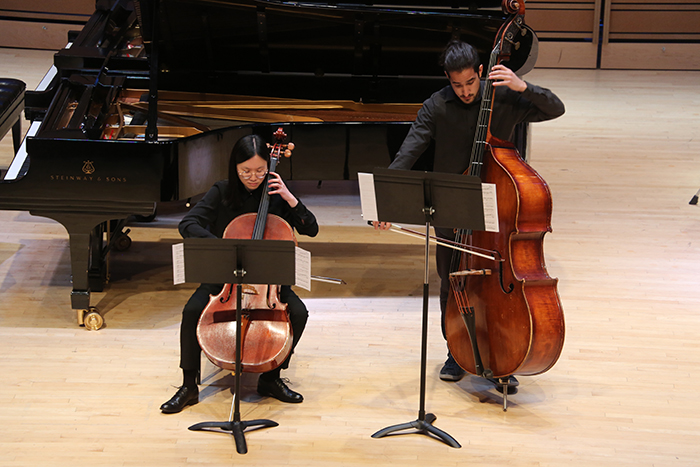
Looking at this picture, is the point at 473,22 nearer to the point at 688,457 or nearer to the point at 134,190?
the point at 134,190

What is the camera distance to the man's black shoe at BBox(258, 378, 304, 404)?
324 centimetres

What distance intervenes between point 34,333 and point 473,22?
2917 mm

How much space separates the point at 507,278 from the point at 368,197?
2.06ft

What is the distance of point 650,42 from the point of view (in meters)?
9.69

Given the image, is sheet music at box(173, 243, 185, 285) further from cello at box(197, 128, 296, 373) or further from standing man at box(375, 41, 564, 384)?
standing man at box(375, 41, 564, 384)

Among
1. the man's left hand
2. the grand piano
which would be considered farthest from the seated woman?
the man's left hand

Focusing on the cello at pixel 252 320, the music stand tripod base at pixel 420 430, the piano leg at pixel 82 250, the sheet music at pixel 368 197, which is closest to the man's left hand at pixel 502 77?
the sheet music at pixel 368 197

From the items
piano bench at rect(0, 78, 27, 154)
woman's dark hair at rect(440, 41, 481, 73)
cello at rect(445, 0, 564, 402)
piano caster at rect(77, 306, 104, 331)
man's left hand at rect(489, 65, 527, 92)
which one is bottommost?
piano caster at rect(77, 306, 104, 331)

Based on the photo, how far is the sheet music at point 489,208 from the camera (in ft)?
8.94

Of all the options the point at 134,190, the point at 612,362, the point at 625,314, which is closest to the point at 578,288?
the point at 625,314

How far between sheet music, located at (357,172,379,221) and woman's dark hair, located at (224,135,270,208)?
1.93 ft

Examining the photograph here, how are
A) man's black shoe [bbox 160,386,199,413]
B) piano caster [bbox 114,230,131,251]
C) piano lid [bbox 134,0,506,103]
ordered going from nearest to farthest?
man's black shoe [bbox 160,386,199,413] < piano lid [bbox 134,0,506,103] < piano caster [bbox 114,230,131,251]

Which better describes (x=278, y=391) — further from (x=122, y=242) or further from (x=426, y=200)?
(x=122, y=242)

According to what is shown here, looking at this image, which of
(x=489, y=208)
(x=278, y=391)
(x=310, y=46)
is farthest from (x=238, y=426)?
(x=310, y=46)
